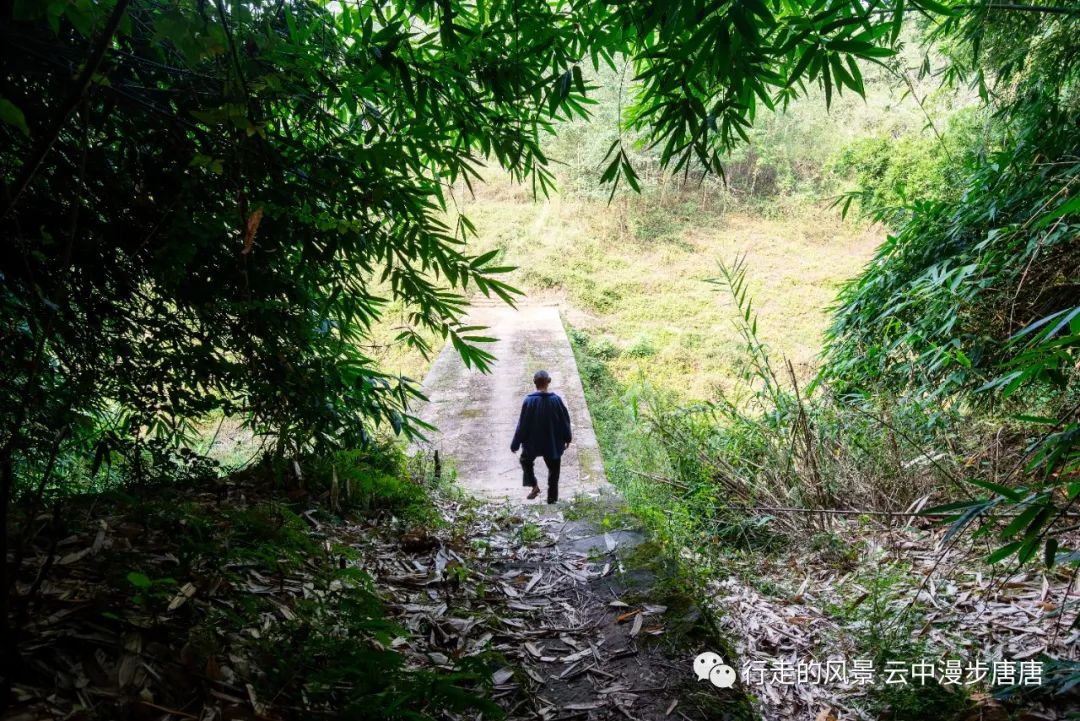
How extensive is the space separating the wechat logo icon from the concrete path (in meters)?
2.85

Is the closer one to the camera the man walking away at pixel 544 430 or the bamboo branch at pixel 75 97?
the bamboo branch at pixel 75 97

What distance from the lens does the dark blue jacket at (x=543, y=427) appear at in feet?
16.5

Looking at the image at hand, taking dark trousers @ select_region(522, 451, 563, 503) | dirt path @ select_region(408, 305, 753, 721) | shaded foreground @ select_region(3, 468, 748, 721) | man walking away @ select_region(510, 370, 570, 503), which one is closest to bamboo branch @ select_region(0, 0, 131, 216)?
shaded foreground @ select_region(3, 468, 748, 721)

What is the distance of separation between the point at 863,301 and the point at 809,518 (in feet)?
8.67

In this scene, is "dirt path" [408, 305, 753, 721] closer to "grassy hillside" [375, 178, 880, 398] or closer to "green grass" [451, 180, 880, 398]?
"grassy hillside" [375, 178, 880, 398]

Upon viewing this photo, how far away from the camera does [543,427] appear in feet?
16.5

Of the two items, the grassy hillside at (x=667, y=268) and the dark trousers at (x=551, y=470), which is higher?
the grassy hillside at (x=667, y=268)

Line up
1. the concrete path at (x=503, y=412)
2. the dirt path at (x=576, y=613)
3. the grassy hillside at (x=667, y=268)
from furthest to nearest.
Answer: the grassy hillside at (x=667, y=268)
the concrete path at (x=503, y=412)
the dirt path at (x=576, y=613)

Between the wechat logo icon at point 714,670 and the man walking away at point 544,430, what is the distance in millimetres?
3157

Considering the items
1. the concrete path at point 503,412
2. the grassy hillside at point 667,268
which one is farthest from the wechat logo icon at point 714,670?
the grassy hillside at point 667,268

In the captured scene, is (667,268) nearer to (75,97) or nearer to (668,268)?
(668,268)

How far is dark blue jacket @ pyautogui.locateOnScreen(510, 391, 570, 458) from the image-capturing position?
5.04m

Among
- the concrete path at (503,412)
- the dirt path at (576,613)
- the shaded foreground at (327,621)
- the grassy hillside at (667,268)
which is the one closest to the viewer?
the shaded foreground at (327,621)

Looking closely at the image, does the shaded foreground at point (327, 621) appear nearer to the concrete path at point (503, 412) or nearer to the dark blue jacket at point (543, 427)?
the dark blue jacket at point (543, 427)
